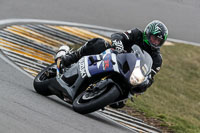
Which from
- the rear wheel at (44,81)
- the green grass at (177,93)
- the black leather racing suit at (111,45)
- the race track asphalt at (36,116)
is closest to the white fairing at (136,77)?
the race track asphalt at (36,116)

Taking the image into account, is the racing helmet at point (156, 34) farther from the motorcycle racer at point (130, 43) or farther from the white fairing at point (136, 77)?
the white fairing at point (136, 77)

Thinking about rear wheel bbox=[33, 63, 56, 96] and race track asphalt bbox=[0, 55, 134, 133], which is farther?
rear wheel bbox=[33, 63, 56, 96]

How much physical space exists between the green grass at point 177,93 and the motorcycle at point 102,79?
81.2 inches

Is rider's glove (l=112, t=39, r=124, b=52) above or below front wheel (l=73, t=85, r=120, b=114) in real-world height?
above

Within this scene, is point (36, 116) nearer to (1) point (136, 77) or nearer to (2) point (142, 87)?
(1) point (136, 77)

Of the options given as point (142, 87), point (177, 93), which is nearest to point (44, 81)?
point (142, 87)

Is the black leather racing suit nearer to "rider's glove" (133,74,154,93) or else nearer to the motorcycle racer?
the motorcycle racer

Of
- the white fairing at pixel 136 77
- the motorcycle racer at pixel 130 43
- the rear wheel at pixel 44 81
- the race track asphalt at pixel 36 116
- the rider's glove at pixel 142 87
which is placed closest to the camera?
the race track asphalt at pixel 36 116

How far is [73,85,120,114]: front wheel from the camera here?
6.54m

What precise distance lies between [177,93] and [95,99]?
469 cm

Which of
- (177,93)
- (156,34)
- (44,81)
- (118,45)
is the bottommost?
(177,93)

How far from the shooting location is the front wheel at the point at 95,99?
654 cm

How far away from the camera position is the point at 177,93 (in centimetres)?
1101

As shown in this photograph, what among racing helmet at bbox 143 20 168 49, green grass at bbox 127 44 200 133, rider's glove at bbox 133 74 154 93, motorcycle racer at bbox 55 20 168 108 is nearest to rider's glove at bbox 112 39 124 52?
motorcycle racer at bbox 55 20 168 108
